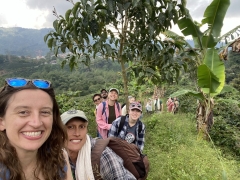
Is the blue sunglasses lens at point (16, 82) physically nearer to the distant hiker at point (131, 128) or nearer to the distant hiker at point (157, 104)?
the distant hiker at point (131, 128)

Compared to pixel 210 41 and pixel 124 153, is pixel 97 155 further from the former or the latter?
pixel 210 41

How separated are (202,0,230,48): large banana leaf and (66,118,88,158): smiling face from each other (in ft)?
11.5

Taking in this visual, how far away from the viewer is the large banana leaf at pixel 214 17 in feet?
12.1

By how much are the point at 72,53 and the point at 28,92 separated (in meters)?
1.96

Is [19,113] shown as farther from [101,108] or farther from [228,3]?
[228,3]

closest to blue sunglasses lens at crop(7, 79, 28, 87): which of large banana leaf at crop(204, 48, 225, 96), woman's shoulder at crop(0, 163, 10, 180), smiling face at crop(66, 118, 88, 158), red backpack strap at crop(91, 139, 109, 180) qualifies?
woman's shoulder at crop(0, 163, 10, 180)

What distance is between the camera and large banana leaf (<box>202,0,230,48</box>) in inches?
145

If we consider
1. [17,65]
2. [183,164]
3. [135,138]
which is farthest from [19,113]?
[17,65]

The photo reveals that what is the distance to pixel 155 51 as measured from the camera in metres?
2.53

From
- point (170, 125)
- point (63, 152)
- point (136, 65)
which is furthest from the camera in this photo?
point (170, 125)

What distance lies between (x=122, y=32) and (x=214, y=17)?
218cm

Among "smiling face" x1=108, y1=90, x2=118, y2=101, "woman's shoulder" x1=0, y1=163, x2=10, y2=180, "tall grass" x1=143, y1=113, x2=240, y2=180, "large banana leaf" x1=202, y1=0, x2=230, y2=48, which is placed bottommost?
"tall grass" x1=143, y1=113, x2=240, y2=180

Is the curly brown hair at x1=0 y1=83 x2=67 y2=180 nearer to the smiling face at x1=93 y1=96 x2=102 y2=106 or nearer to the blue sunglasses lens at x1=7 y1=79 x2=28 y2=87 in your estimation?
the blue sunglasses lens at x1=7 y1=79 x2=28 y2=87

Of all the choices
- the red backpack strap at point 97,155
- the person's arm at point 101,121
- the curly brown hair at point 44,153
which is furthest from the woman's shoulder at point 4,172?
the person's arm at point 101,121
